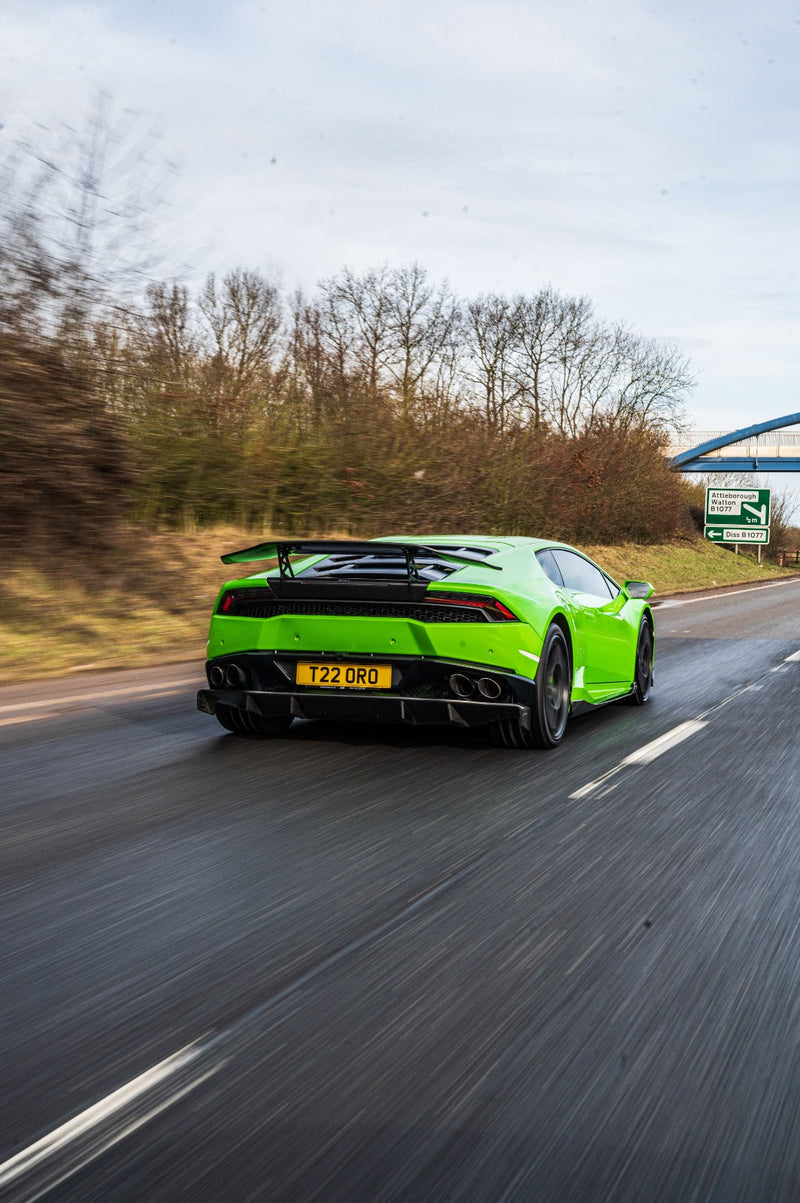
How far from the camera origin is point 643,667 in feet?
33.2

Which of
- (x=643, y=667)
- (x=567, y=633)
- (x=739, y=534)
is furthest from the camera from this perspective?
(x=739, y=534)

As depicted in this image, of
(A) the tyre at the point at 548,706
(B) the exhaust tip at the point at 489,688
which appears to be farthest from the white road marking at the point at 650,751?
(B) the exhaust tip at the point at 489,688

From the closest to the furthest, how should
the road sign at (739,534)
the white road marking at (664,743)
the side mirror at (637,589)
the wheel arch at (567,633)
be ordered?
the white road marking at (664,743)
the wheel arch at (567,633)
the side mirror at (637,589)
the road sign at (739,534)

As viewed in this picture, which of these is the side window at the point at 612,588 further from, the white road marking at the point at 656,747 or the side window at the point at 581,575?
the white road marking at the point at 656,747

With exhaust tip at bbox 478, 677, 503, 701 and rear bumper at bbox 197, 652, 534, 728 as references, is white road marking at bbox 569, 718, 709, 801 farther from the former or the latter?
exhaust tip at bbox 478, 677, 503, 701

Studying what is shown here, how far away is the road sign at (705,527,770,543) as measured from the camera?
1975 inches

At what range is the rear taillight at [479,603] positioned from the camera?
710 centimetres

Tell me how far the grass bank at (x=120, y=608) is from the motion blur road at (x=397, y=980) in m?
6.15

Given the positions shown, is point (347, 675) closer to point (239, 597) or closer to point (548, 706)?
point (239, 597)

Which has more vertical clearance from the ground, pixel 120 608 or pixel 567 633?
pixel 567 633

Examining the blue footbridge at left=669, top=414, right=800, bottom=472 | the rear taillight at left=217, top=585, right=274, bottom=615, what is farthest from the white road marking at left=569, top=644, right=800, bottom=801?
the blue footbridge at left=669, top=414, right=800, bottom=472

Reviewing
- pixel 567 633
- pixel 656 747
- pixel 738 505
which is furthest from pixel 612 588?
pixel 738 505

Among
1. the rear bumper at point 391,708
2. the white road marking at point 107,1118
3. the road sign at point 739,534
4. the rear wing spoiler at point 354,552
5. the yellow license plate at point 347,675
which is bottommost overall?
the road sign at point 739,534

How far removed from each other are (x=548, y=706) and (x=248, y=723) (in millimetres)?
1872
